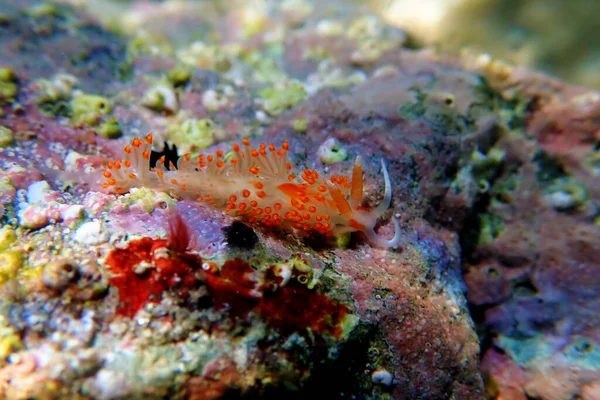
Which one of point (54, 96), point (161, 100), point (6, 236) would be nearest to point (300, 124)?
point (161, 100)

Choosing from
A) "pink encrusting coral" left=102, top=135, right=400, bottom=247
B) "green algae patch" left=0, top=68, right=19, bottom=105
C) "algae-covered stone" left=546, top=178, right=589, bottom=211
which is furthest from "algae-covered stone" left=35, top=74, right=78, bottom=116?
"algae-covered stone" left=546, top=178, right=589, bottom=211

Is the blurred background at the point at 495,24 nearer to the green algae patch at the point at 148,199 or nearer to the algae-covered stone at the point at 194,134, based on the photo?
the algae-covered stone at the point at 194,134

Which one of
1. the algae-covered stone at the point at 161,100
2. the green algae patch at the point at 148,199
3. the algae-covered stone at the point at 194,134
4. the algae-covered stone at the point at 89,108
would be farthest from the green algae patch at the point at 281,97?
the green algae patch at the point at 148,199

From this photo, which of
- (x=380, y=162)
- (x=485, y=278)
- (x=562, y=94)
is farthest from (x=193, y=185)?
(x=562, y=94)

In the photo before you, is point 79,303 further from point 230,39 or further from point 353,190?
point 230,39

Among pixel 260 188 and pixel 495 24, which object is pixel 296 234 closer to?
pixel 260 188

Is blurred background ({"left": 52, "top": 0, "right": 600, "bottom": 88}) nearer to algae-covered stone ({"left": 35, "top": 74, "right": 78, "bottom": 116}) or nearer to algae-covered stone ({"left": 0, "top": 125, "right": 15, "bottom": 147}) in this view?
algae-covered stone ({"left": 35, "top": 74, "right": 78, "bottom": 116})
